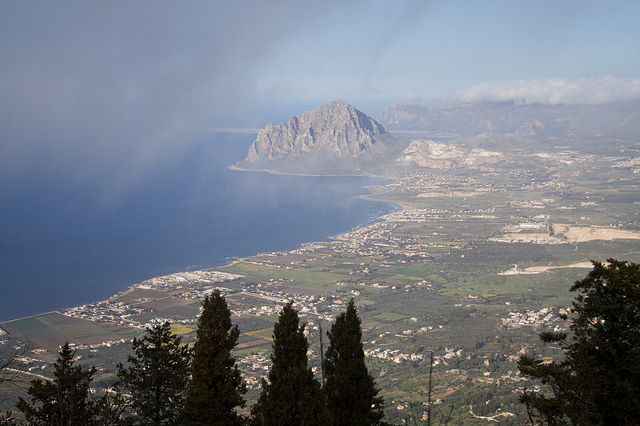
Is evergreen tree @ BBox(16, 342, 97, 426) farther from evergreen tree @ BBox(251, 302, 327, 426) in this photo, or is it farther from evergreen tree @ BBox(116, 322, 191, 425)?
evergreen tree @ BBox(251, 302, 327, 426)

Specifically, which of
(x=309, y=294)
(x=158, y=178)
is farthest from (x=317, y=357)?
(x=158, y=178)

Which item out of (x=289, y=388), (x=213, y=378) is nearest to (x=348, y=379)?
(x=289, y=388)

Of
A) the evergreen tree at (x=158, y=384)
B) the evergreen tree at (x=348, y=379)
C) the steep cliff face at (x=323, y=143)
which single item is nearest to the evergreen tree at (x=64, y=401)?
the evergreen tree at (x=158, y=384)

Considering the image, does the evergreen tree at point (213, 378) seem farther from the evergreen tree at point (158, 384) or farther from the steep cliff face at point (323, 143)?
the steep cliff face at point (323, 143)

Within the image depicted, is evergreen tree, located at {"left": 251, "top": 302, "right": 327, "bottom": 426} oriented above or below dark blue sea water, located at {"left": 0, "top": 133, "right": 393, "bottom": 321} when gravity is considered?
below

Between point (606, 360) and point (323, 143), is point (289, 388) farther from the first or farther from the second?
point (323, 143)

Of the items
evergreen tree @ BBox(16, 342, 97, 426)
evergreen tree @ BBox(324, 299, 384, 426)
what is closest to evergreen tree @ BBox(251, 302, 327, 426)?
evergreen tree @ BBox(324, 299, 384, 426)
